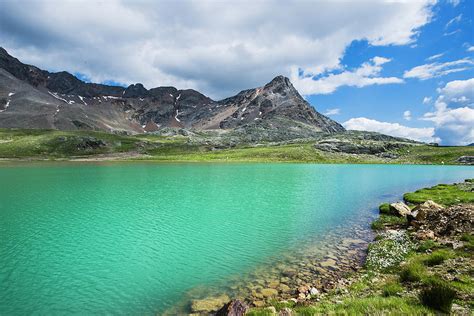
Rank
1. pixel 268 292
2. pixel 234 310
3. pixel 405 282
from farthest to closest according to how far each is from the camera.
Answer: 1. pixel 268 292
2. pixel 405 282
3. pixel 234 310

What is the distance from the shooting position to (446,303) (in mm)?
11336

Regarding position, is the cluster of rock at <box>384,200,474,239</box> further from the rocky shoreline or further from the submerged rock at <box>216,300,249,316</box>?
the submerged rock at <box>216,300,249,316</box>

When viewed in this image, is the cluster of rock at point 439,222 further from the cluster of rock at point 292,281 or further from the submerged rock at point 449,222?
the cluster of rock at point 292,281

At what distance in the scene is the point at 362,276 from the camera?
19.6 metres

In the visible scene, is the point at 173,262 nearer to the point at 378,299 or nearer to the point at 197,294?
the point at 197,294

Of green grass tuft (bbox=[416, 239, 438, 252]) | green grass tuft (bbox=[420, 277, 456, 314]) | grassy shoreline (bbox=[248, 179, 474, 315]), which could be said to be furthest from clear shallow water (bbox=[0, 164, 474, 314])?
green grass tuft (bbox=[420, 277, 456, 314])

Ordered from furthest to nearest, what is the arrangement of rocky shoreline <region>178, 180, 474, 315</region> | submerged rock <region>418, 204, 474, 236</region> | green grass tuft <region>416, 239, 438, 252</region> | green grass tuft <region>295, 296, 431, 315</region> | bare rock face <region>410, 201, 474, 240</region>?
submerged rock <region>418, 204, 474, 236</region>
bare rock face <region>410, 201, 474, 240</region>
green grass tuft <region>416, 239, 438, 252</region>
rocky shoreline <region>178, 180, 474, 315</region>
green grass tuft <region>295, 296, 431, 315</region>

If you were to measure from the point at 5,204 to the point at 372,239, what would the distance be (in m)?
55.2

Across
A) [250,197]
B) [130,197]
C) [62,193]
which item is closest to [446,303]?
[250,197]

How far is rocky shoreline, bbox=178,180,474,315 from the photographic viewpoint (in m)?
14.0

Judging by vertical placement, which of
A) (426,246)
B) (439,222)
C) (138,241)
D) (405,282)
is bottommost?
(138,241)

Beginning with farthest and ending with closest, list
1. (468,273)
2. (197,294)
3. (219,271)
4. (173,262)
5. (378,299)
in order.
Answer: (173,262), (219,271), (197,294), (468,273), (378,299)

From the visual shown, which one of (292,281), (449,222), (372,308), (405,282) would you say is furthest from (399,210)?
(372,308)

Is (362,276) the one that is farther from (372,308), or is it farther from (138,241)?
(138,241)
